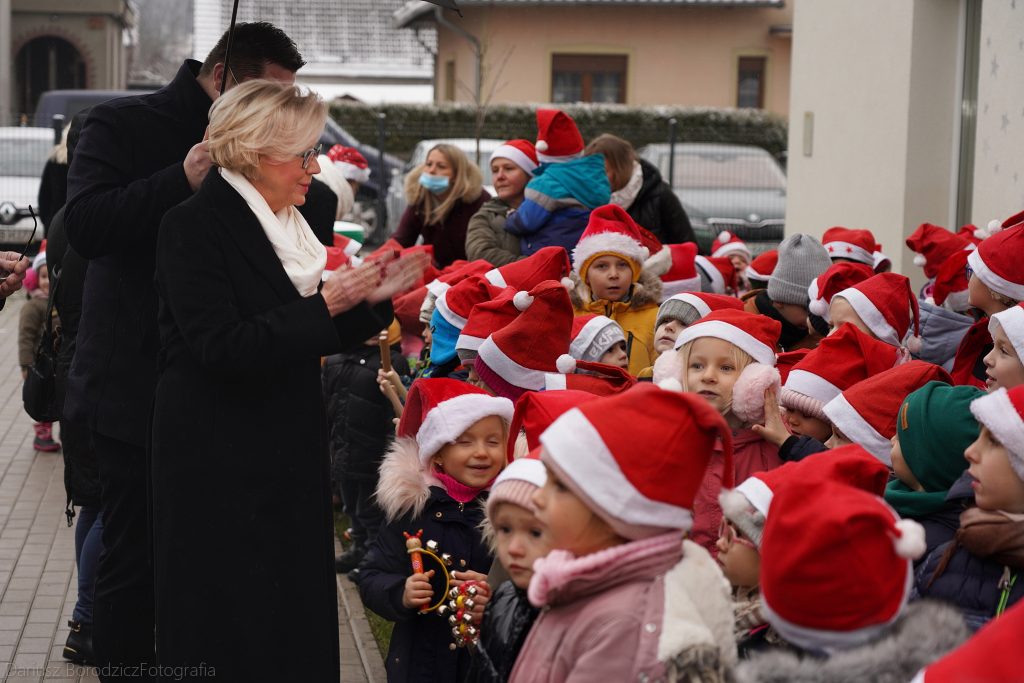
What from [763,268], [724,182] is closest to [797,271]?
[763,268]

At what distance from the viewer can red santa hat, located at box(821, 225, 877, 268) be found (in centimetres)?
717

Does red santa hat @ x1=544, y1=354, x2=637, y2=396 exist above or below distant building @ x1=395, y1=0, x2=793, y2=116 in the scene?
below

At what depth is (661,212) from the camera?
786 cm

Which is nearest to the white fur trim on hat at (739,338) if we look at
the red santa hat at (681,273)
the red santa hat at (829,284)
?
the red santa hat at (829,284)

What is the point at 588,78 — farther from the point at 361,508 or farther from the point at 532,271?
the point at 532,271

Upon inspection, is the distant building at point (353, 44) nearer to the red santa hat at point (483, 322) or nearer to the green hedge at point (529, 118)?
the green hedge at point (529, 118)

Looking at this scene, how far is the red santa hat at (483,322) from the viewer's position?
5.15 meters

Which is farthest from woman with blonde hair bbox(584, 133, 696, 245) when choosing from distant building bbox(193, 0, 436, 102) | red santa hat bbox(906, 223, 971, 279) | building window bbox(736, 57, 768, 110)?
distant building bbox(193, 0, 436, 102)

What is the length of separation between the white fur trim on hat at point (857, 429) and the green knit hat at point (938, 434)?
0.36 meters

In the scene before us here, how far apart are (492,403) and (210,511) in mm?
966

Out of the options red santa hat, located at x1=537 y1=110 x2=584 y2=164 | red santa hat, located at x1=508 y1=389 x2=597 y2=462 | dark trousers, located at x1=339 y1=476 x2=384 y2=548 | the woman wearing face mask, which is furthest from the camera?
the woman wearing face mask

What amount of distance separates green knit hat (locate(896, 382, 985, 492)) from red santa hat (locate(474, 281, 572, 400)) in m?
1.54

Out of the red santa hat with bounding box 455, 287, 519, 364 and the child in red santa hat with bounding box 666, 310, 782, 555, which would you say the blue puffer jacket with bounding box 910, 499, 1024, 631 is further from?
the red santa hat with bounding box 455, 287, 519, 364

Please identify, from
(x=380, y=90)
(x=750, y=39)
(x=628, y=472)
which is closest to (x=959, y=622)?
(x=628, y=472)
